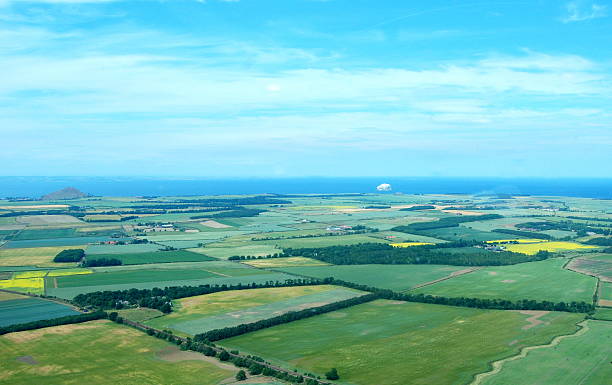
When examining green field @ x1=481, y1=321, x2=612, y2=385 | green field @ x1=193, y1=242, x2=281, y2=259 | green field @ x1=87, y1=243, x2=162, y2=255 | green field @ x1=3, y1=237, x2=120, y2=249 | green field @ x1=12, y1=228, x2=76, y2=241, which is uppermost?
green field @ x1=12, y1=228, x2=76, y2=241

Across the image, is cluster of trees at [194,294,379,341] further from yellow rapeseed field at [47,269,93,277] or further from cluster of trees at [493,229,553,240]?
cluster of trees at [493,229,553,240]

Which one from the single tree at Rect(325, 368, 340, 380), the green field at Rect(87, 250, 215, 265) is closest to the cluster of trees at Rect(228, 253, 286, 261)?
the green field at Rect(87, 250, 215, 265)

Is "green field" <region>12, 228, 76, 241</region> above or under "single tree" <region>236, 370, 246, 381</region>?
above

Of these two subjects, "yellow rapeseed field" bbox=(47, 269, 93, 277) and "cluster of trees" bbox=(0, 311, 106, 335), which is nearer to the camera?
"cluster of trees" bbox=(0, 311, 106, 335)

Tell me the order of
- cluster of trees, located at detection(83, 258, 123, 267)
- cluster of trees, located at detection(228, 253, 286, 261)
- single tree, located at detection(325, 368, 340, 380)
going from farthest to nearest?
cluster of trees, located at detection(228, 253, 286, 261) < cluster of trees, located at detection(83, 258, 123, 267) < single tree, located at detection(325, 368, 340, 380)

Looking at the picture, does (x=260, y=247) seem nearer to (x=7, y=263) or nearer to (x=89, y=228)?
(x=7, y=263)

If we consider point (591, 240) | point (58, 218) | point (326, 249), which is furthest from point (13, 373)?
point (58, 218)

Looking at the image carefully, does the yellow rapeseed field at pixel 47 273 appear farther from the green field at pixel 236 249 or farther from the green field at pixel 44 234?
the green field at pixel 44 234

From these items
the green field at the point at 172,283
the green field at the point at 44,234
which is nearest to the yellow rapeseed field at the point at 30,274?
the green field at the point at 172,283
